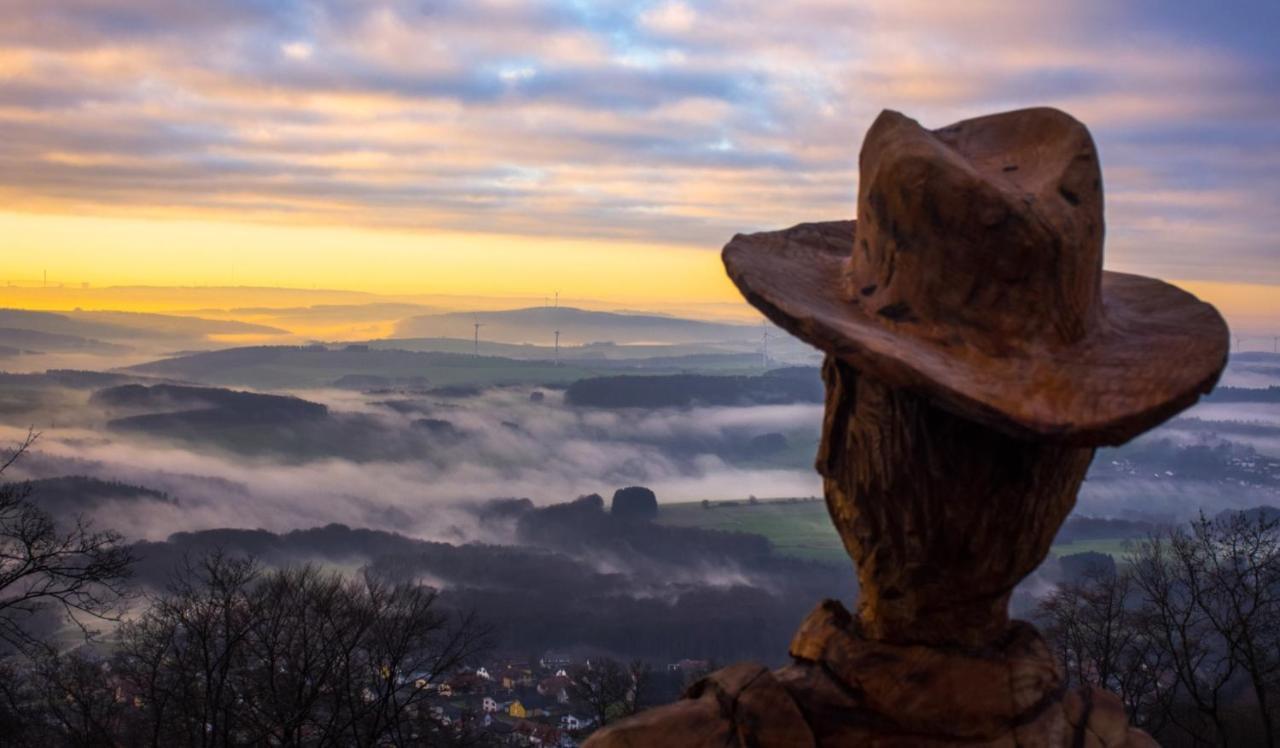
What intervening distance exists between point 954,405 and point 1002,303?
51cm

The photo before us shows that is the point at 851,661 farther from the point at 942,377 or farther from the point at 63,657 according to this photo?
the point at 63,657

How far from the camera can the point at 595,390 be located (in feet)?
230

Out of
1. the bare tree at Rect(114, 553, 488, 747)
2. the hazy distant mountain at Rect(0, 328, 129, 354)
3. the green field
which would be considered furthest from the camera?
the hazy distant mountain at Rect(0, 328, 129, 354)

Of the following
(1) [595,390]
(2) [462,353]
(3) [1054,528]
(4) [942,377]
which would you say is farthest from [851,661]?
(2) [462,353]

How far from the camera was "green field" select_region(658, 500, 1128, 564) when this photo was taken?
42.8 m

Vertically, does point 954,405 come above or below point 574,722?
above

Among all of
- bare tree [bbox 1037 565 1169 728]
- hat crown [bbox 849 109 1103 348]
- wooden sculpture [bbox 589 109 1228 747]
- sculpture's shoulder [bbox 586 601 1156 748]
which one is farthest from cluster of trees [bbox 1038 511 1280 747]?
hat crown [bbox 849 109 1103 348]

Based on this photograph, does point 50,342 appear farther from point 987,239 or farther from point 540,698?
point 987,239

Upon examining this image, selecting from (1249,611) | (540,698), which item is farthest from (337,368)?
(1249,611)

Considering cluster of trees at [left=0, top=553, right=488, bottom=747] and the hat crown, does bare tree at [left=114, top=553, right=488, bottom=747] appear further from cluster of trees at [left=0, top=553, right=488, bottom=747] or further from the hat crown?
the hat crown

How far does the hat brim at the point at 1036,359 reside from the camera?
334cm

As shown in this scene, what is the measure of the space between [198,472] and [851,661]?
145ft

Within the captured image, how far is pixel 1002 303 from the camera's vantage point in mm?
3742

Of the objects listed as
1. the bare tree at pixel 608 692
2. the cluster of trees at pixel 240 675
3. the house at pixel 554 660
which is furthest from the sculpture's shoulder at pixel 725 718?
the house at pixel 554 660
